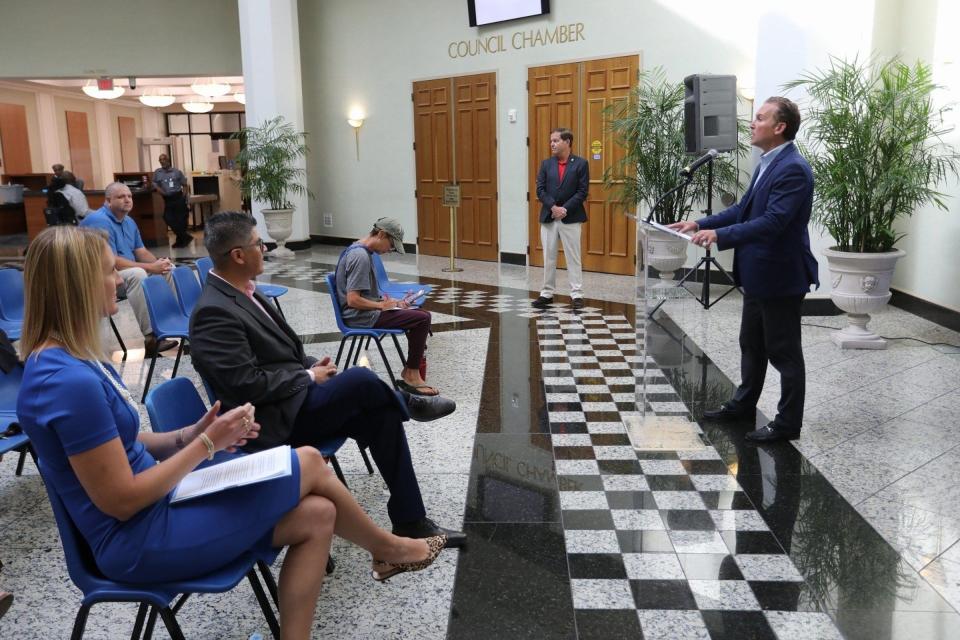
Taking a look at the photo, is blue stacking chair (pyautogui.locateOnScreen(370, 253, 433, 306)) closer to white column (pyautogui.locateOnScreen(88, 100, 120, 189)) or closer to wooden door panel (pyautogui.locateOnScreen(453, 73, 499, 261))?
wooden door panel (pyautogui.locateOnScreen(453, 73, 499, 261))

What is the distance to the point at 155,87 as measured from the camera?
20.5m

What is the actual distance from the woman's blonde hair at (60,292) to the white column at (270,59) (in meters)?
11.4

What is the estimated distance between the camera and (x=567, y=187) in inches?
317

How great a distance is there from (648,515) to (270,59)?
1122 centimetres

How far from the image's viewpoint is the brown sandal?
2.79 metres

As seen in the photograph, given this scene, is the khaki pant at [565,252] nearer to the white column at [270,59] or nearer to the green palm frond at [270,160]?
the green palm frond at [270,160]

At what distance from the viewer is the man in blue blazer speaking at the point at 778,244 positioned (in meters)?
4.02

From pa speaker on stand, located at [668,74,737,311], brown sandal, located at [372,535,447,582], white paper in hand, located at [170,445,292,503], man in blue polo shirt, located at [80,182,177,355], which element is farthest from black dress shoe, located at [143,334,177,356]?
pa speaker on stand, located at [668,74,737,311]

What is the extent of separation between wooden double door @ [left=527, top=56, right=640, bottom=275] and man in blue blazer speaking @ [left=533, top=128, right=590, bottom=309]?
195cm

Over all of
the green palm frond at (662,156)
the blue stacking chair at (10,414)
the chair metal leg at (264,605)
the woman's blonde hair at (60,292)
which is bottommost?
the chair metal leg at (264,605)

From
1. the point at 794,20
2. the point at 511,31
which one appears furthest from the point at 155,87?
the point at 794,20

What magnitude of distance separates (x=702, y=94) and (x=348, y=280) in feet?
14.4

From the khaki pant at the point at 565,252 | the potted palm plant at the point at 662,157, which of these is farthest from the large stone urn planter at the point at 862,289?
the khaki pant at the point at 565,252

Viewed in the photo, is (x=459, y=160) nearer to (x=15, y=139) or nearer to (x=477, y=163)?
(x=477, y=163)
